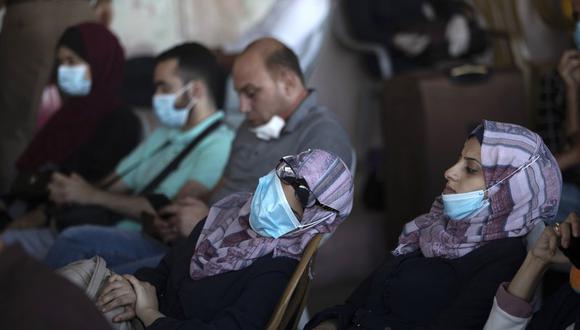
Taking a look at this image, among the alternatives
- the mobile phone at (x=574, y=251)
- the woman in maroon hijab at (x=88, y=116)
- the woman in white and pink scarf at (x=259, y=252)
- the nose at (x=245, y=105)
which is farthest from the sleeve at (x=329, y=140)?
Answer: the woman in maroon hijab at (x=88, y=116)

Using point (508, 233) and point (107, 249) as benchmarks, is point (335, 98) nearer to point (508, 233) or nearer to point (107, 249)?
point (107, 249)

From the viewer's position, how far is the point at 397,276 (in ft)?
8.40

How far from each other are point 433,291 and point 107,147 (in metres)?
2.11

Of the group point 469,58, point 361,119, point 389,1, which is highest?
point 389,1

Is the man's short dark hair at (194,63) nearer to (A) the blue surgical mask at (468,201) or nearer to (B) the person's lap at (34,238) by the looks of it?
(B) the person's lap at (34,238)

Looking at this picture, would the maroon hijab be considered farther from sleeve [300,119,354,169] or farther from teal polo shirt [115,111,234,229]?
sleeve [300,119,354,169]

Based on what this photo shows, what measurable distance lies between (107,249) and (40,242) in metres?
0.60

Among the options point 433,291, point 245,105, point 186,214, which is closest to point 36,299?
point 433,291

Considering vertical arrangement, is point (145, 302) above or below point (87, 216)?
above

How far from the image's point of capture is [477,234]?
2463mm

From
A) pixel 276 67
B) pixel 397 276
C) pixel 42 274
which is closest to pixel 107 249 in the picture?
pixel 276 67

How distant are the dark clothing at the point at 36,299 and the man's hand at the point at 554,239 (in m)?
1.02

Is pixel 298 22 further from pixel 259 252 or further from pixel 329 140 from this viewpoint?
pixel 259 252

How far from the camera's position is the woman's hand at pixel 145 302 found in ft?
8.54
